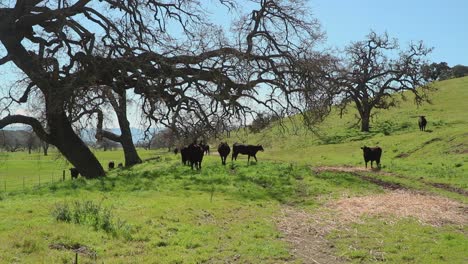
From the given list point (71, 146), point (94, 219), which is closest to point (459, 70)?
point (71, 146)

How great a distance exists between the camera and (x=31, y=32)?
2108 centimetres

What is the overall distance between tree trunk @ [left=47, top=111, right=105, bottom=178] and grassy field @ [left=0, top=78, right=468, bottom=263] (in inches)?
97.1

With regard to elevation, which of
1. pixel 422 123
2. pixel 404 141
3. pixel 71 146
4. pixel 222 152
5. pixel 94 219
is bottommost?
pixel 94 219

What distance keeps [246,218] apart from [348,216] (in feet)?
9.29

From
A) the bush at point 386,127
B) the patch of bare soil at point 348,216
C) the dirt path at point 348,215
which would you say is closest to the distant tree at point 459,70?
the bush at point 386,127

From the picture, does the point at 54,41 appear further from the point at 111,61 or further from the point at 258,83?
the point at 258,83

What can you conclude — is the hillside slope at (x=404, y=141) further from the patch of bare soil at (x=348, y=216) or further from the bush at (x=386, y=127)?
the patch of bare soil at (x=348, y=216)

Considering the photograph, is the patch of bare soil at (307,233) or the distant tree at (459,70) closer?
the patch of bare soil at (307,233)

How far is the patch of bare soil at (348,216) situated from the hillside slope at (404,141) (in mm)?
5676

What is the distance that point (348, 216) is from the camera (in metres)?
12.6

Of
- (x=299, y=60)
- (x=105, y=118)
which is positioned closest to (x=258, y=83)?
(x=299, y=60)

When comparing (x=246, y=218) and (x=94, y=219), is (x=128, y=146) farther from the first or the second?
(x=94, y=219)

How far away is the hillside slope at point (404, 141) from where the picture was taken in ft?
80.9

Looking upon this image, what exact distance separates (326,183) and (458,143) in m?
15.7
